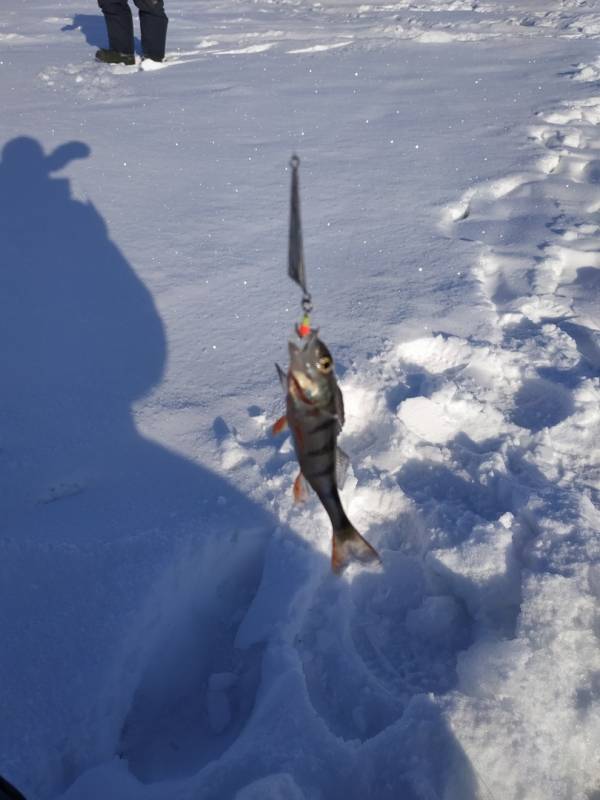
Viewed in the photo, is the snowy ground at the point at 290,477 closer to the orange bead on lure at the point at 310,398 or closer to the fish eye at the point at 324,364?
the orange bead on lure at the point at 310,398

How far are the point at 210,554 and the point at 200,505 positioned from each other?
0.67 feet

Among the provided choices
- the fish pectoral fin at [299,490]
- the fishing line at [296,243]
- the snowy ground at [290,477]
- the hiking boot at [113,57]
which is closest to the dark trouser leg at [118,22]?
the hiking boot at [113,57]

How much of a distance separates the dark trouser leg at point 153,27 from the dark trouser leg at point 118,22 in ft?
0.49

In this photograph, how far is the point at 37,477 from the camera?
2686mm

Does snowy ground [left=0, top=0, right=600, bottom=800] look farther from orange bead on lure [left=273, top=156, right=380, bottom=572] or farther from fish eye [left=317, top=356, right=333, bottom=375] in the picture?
fish eye [left=317, top=356, right=333, bottom=375]

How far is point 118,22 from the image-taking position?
7109mm

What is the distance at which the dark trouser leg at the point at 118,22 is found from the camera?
23.2ft

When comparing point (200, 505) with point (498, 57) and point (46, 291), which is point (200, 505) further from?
point (498, 57)

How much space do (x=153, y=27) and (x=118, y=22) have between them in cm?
38

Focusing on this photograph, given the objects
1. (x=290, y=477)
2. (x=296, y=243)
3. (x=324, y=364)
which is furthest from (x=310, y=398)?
(x=290, y=477)

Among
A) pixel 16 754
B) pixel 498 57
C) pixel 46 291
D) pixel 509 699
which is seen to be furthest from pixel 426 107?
pixel 16 754

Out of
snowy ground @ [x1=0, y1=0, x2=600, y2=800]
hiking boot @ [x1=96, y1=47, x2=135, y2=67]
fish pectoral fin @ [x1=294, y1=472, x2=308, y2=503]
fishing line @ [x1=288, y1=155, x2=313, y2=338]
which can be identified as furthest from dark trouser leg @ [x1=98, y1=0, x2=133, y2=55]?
fish pectoral fin @ [x1=294, y1=472, x2=308, y2=503]

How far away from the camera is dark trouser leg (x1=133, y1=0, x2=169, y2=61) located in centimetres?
703

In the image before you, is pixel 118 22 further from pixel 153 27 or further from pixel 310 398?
pixel 310 398
